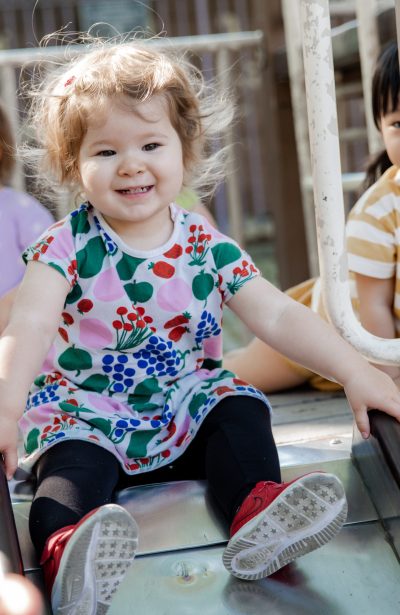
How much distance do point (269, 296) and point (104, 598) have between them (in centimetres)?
60

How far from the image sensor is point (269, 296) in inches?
62.4

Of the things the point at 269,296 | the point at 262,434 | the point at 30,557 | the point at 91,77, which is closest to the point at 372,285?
the point at 269,296

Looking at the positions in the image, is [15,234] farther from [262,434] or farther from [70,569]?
[70,569]

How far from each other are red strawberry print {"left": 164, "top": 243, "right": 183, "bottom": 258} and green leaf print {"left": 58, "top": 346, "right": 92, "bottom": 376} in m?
0.22

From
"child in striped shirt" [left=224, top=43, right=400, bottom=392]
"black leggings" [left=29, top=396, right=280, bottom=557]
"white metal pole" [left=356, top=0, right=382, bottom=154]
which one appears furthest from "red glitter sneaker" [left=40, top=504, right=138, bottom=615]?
"white metal pole" [left=356, top=0, right=382, bottom=154]

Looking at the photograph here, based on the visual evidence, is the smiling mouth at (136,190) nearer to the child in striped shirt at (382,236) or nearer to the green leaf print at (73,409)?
the green leaf print at (73,409)

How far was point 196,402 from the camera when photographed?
1604 millimetres

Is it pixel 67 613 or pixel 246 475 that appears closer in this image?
pixel 67 613

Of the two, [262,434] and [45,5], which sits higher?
[45,5]

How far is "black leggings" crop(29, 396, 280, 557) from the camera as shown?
1.36 metres

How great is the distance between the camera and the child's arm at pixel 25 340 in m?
1.31

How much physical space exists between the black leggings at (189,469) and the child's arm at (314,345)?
0.13m

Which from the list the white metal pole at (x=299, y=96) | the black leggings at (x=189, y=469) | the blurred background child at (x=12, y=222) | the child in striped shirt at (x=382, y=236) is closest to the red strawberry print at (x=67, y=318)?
the black leggings at (x=189, y=469)

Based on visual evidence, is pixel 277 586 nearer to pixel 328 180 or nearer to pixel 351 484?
pixel 351 484
